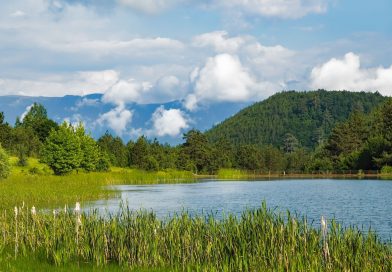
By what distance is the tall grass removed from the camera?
602 inches

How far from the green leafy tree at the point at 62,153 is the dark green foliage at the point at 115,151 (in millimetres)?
43362

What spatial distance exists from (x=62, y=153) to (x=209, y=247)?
220ft

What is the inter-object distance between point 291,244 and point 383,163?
101 m

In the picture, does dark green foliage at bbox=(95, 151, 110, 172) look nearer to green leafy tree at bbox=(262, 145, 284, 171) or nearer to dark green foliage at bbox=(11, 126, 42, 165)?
dark green foliage at bbox=(11, 126, 42, 165)

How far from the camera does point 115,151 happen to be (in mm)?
135750

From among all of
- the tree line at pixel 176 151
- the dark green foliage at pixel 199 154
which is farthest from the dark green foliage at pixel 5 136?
the dark green foliage at pixel 199 154

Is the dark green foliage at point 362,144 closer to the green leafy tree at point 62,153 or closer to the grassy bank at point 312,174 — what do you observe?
the grassy bank at point 312,174

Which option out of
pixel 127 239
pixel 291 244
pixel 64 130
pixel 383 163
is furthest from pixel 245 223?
pixel 383 163

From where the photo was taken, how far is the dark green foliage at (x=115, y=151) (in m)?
129

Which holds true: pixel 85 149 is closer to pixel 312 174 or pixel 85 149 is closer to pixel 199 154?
pixel 312 174

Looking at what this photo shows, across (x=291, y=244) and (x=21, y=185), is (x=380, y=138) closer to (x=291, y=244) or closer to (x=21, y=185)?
(x=21, y=185)

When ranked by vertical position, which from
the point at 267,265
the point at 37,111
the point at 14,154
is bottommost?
the point at 267,265

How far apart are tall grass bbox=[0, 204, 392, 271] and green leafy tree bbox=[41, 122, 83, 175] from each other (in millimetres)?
62806

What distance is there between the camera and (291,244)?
51.7 feet
